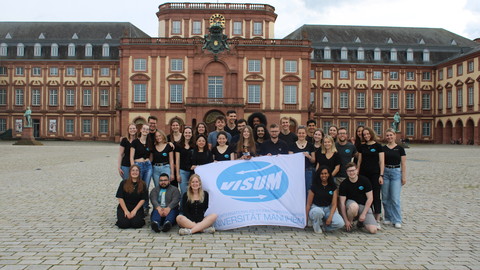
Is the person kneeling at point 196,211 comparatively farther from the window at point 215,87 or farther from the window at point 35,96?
the window at point 35,96

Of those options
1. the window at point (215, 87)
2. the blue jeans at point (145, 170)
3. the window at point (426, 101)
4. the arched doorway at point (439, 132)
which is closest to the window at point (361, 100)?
the window at point (426, 101)

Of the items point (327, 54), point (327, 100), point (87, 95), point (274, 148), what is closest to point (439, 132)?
point (327, 100)

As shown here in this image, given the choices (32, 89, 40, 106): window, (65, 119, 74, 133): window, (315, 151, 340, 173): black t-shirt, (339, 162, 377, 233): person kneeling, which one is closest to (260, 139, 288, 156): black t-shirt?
(315, 151, 340, 173): black t-shirt

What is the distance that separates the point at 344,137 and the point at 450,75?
1994 inches

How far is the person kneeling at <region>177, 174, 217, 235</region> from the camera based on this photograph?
7223 mm

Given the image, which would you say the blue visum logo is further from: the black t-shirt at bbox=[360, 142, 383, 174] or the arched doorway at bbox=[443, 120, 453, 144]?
the arched doorway at bbox=[443, 120, 453, 144]

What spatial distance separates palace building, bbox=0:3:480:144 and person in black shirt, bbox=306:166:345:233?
36.6m

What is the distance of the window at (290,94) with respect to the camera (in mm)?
45094

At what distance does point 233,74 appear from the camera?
147 ft

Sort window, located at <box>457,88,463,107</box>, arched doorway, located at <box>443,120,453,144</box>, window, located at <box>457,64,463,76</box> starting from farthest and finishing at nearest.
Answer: arched doorway, located at <box>443,120,453,144</box>
window, located at <box>457,88,463,107</box>
window, located at <box>457,64,463,76</box>

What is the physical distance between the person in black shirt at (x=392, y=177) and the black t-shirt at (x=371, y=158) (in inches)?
7.7

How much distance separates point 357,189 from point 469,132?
48.0 metres

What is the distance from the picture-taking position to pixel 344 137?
8250 mm

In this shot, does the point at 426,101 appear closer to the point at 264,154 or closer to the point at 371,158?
the point at 371,158
